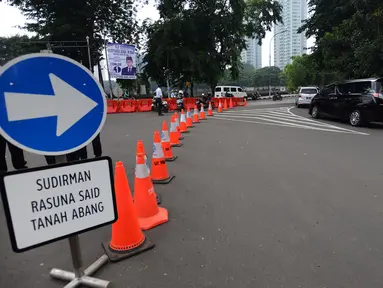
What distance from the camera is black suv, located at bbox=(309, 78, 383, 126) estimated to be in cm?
964

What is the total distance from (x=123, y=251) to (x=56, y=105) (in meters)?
1.53

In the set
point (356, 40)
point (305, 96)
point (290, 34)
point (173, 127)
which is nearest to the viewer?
point (173, 127)

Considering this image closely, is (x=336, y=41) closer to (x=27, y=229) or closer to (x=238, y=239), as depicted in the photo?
(x=238, y=239)

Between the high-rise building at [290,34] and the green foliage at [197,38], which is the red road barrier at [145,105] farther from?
the high-rise building at [290,34]

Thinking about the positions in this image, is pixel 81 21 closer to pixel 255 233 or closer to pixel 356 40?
pixel 356 40

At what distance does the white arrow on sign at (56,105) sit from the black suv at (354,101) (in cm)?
1024

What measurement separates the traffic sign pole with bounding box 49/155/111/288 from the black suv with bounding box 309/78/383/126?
33.8 feet

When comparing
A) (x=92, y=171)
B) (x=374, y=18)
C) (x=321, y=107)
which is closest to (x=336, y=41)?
(x=374, y=18)

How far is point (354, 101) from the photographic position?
10.5 meters

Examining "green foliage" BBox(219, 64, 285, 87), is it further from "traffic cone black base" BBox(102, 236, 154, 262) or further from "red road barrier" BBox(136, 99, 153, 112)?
"traffic cone black base" BBox(102, 236, 154, 262)

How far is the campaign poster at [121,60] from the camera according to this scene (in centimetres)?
1997

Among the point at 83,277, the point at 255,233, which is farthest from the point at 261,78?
the point at 83,277

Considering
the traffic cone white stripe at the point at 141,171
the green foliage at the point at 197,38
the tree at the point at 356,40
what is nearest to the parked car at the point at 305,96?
the tree at the point at 356,40

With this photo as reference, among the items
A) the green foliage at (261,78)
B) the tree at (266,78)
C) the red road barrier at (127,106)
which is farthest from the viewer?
the green foliage at (261,78)
